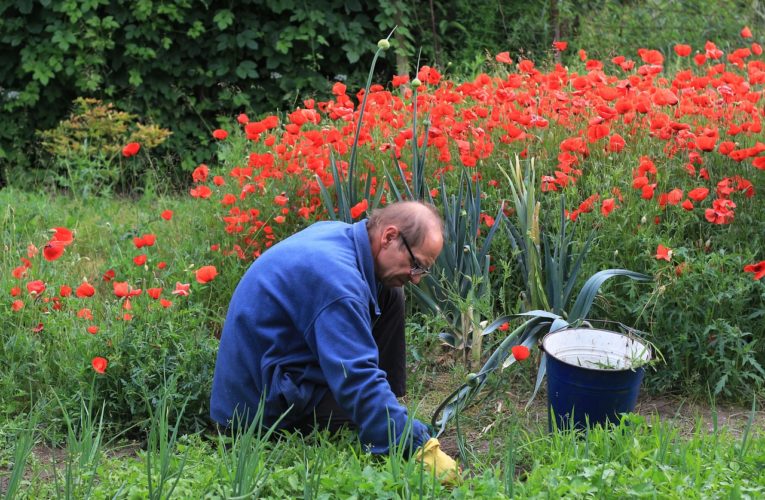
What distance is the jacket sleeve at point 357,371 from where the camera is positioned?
272 centimetres

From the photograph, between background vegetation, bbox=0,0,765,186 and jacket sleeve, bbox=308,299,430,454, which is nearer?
jacket sleeve, bbox=308,299,430,454

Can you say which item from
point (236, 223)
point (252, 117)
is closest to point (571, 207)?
point (236, 223)

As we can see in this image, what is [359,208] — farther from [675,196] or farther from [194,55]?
[194,55]

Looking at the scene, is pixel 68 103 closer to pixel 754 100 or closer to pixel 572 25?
pixel 572 25

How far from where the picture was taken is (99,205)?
5.75 metres

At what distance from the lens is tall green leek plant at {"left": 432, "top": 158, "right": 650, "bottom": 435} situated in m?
3.25

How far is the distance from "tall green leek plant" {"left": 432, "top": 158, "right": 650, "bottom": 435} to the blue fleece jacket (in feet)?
1.44

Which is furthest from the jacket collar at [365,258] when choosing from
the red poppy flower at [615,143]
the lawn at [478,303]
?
the red poppy flower at [615,143]

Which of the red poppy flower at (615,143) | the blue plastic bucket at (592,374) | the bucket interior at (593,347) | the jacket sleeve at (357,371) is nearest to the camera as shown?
the jacket sleeve at (357,371)

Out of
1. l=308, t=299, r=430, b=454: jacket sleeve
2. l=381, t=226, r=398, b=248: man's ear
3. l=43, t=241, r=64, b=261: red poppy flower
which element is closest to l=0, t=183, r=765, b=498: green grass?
l=308, t=299, r=430, b=454: jacket sleeve

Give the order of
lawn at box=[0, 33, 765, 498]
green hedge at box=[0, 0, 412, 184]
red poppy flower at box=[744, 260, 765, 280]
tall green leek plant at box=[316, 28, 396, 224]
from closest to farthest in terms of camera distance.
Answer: lawn at box=[0, 33, 765, 498] → red poppy flower at box=[744, 260, 765, 280] → tall green leek plant at box=[316, 28, 396, 224] → green hedge at box=[0, 0, 412, 184]

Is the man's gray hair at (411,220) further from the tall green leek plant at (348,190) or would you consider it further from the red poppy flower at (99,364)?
the red poppy flower at (99,364)

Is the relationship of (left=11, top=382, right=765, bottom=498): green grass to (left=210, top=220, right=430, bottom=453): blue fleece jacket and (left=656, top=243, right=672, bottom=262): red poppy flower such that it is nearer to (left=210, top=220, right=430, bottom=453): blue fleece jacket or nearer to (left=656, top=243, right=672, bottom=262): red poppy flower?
(left=210, top=220, right=430, bottom=453): blue fleece jacket

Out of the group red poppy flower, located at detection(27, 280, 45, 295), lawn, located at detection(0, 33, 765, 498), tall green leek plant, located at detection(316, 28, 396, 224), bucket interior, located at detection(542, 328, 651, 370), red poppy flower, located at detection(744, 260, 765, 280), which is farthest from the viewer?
tall green leek plant, located at detection(316, 28, 396, 224)
